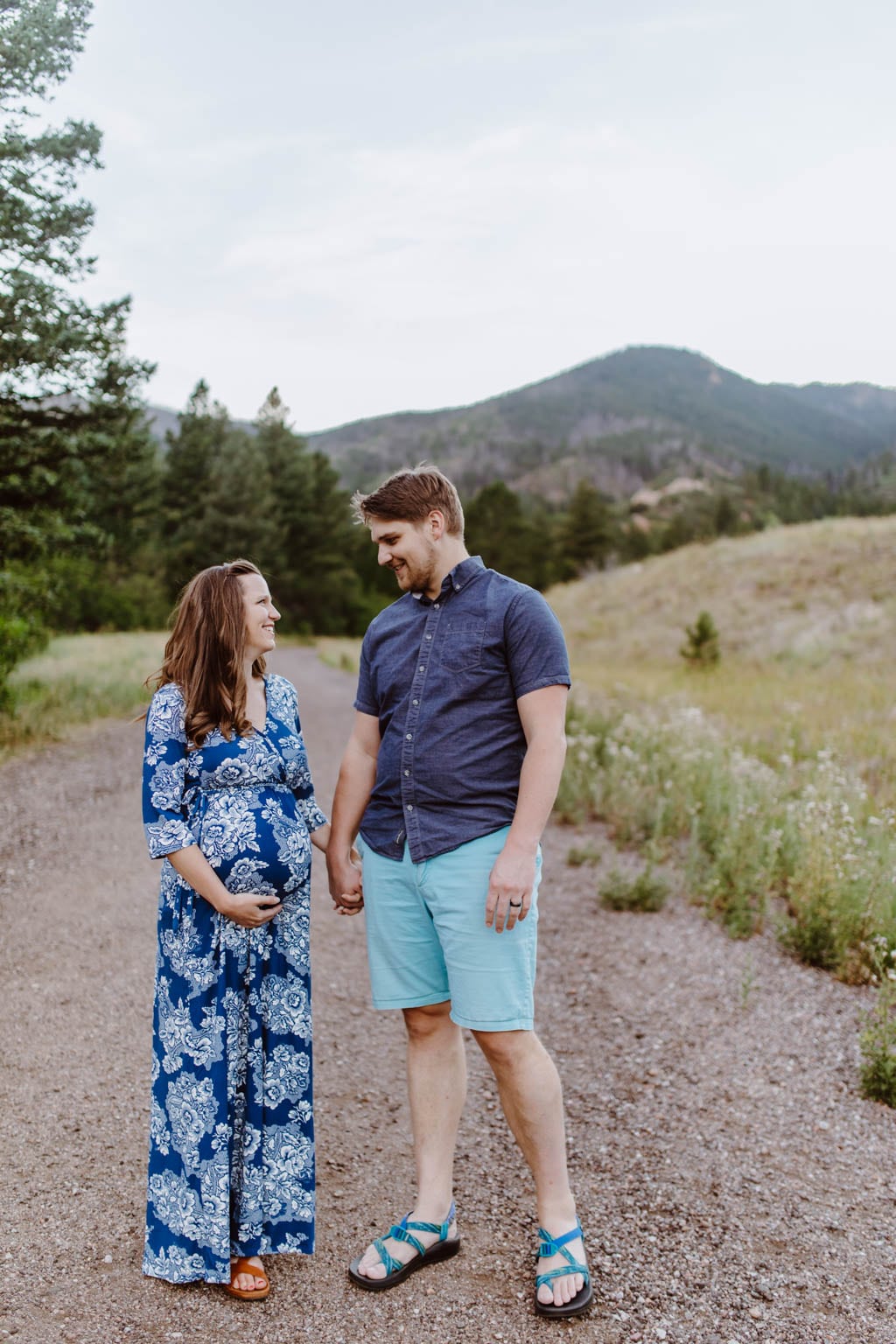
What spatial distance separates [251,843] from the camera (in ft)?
8.77

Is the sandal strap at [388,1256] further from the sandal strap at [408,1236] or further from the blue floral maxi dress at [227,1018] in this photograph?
the blue floral maxi dress at [227,1018]

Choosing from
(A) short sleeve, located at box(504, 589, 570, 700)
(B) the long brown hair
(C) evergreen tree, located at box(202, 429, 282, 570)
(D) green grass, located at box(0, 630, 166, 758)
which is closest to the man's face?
(A) short sleeve, located at box(504, 589, 570, 700)

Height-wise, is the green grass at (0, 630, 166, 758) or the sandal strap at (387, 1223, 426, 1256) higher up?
the green grass at (0, 630, 166, 758)

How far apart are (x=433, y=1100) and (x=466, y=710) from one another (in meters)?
1.18

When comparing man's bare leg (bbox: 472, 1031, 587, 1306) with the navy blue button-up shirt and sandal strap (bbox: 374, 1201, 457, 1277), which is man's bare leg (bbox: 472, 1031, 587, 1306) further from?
the navy blue button-up shirt

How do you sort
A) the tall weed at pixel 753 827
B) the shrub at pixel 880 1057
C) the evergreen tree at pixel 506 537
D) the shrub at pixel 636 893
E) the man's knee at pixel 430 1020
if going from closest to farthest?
the man's knee at pixel 430 1020
the shrub at pixel 880 1057
the tall weed at pixel 753 827
the shrub at pixel 636 893
the evergreen tree at pixel 506 537

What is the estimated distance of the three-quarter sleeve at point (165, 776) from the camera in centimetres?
259

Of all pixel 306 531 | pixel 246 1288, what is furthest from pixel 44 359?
pixel 306 531

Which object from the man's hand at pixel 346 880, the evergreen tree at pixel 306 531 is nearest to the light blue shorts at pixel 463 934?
the man's hand at pixel 346 880

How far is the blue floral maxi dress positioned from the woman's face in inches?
8.5

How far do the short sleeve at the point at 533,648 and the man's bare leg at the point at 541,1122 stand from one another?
933mm

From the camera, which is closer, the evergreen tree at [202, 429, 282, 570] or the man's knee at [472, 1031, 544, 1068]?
the man's knee at [472, 1031, 544, 1068]

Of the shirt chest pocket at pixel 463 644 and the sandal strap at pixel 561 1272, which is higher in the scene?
the shirt chest pocket at pixel 463 644

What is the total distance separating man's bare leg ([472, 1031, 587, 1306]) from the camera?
266 centimetres
